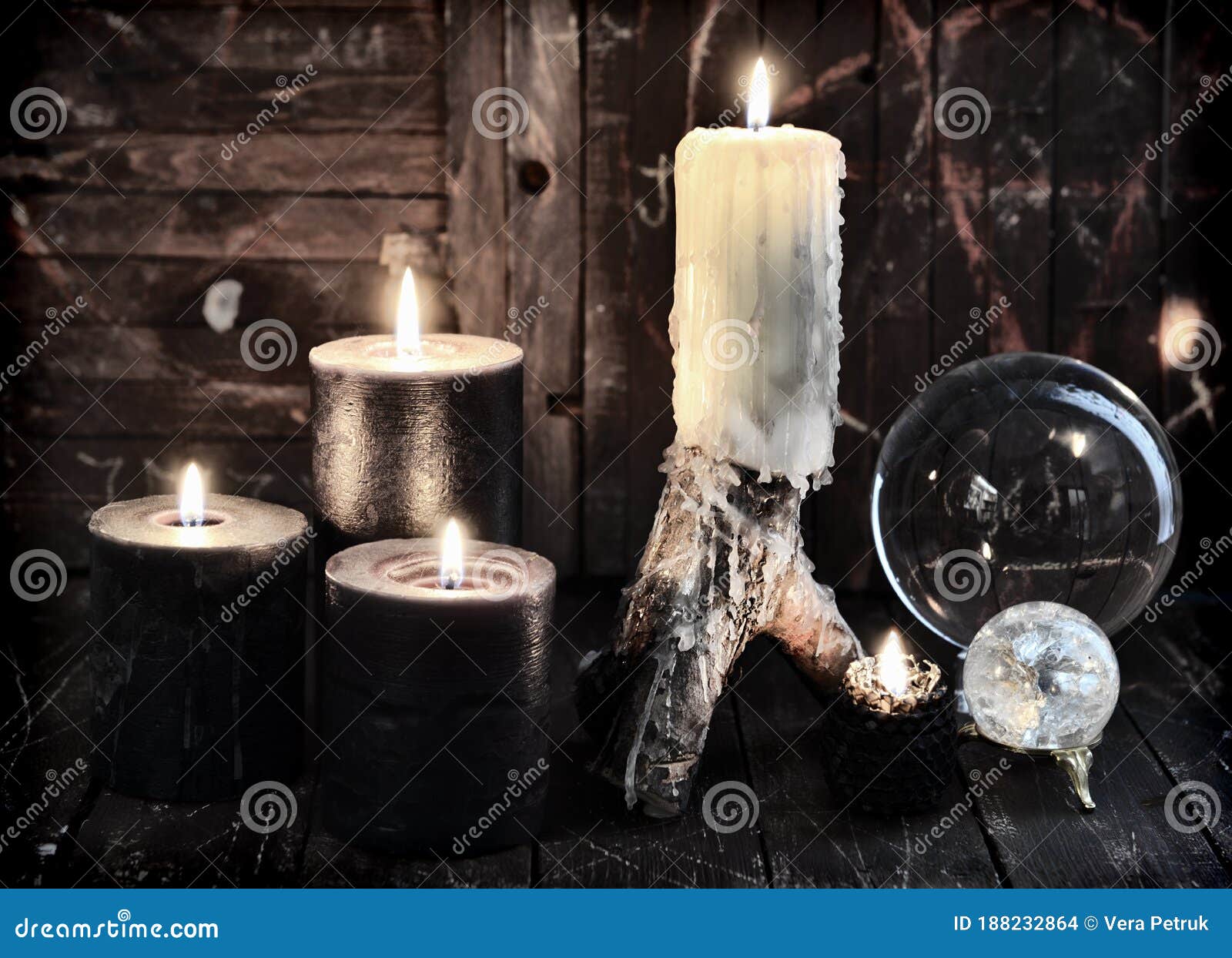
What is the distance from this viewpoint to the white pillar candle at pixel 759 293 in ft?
5.73

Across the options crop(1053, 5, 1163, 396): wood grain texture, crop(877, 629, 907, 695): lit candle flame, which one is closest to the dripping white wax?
crop(877, 629, 907, 695): lit candle flame

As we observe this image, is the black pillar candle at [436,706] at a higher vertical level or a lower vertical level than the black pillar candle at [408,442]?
lower

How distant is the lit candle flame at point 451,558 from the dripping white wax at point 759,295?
1.00ft

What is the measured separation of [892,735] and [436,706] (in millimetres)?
519

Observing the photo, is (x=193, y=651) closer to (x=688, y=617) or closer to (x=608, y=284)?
(x=688, y=617)

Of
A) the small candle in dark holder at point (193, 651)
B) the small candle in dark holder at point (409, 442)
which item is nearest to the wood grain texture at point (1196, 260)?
the small candle in dark holder at point (409, 442)

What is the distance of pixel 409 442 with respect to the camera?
74.3 inches

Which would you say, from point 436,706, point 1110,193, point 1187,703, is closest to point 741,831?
point 436,706

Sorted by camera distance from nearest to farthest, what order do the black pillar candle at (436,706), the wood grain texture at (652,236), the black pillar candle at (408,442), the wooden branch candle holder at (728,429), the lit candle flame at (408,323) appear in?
1. the black pillar candle at (436,706)
2. the wooden branch candle holder at (728,429)
3. the black pillar candle at (408,442)
4. the lit candle flame at (408,323)
5. the wood grain texture at (652,236)

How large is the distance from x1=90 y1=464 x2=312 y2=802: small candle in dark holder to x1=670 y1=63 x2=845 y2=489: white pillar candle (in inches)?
20.3

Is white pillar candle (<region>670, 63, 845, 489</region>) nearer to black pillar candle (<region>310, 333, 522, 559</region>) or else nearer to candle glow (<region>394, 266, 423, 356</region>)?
black pillar candle (<region>310, 333, 522, 559</region>)

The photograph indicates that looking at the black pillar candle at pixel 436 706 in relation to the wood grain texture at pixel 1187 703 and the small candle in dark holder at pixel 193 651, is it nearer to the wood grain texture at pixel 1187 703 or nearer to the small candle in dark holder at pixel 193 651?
the small candle in dark holder at pixel 193 651

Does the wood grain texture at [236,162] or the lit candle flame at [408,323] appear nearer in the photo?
the lit candle flame at [408,323]

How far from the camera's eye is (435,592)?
64.9 inches
